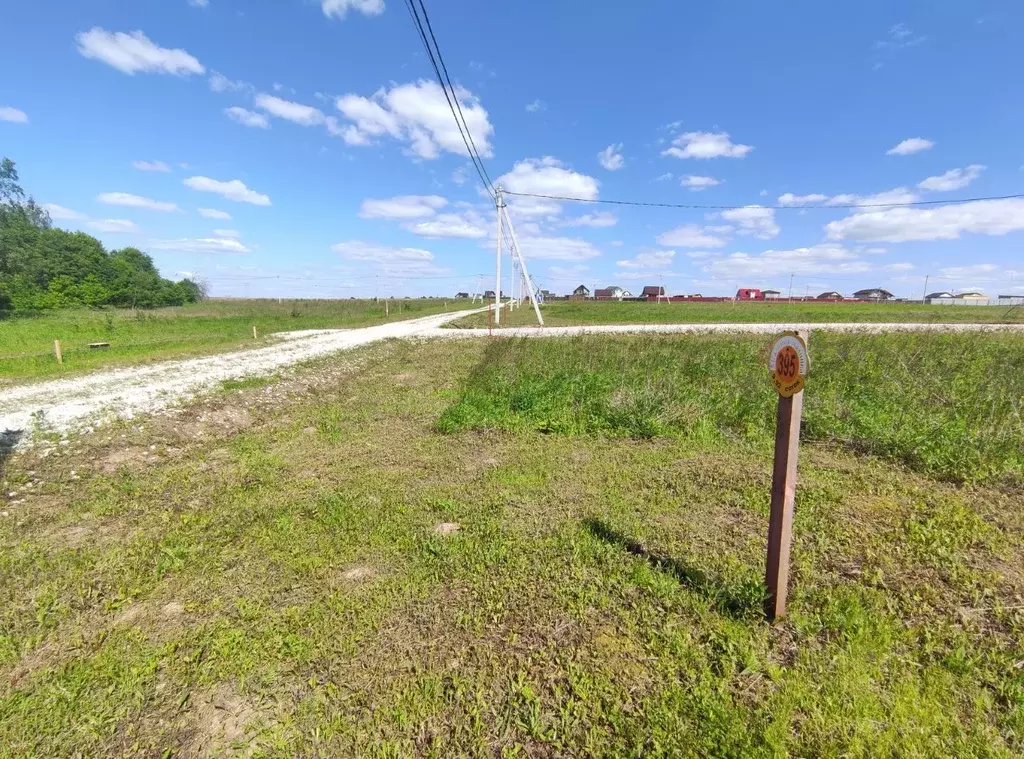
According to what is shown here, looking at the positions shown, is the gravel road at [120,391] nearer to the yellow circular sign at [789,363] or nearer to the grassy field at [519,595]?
the grassy field at [519,595]

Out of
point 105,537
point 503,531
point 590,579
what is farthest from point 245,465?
point 590,579

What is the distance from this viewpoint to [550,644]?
8.04 ft

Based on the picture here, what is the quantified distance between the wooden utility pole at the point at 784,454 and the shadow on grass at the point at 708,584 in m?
0.10

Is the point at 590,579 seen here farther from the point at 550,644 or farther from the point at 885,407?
the point at 885,407

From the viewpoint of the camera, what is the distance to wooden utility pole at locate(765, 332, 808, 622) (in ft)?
7.57

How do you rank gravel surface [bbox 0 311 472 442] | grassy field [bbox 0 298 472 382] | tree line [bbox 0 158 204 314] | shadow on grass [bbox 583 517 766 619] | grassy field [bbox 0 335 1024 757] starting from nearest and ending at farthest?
grassy field [bbox 0 335 1024 757], shadow on grass [bbox 583 517 766 619], gravel surface [bbox 0 311 472 442], grassy field [bbox 0 298 472 382], tree line [bbox 0 158 204 314]

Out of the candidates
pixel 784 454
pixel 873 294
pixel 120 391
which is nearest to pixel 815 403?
pixel 784 454

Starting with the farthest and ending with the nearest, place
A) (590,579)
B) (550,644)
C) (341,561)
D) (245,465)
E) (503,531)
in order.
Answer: (245,465) → (503,531) → (341,561) → (590,579) → (550,644)

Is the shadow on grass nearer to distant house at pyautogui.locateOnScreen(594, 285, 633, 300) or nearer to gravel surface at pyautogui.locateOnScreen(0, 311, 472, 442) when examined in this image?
gravel surface at pyautogui.locateOnScreen(0, 311, 472, 442)

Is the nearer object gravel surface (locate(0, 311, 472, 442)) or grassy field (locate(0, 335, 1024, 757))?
grassy field (locate(0, 335, 1024, 757))

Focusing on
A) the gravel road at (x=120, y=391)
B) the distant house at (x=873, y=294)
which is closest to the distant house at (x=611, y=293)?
the distant house at (x=873, y=294)

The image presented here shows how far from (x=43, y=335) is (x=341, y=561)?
2530 centimetres

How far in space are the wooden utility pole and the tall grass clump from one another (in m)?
3.33

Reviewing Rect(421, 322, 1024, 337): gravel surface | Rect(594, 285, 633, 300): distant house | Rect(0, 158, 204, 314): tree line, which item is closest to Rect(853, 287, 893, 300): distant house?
Rect(594, 285, 633, 300): distant house
